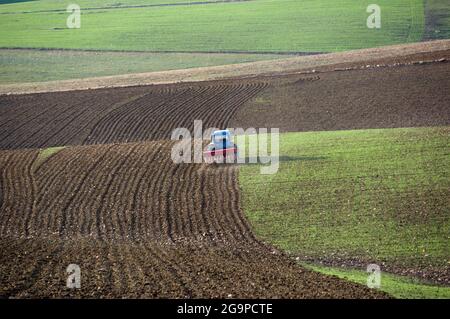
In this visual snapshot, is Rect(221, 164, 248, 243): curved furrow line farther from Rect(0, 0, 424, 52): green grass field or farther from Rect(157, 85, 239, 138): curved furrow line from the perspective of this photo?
Rect(0, 0, 424, 52): green grass field

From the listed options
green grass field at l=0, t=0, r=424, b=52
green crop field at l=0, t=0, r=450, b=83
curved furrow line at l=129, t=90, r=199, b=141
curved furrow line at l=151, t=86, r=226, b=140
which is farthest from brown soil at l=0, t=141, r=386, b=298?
green grass field at l=0, t=0, r=424, b=52

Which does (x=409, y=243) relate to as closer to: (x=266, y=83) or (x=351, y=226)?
(x=351, y=226)

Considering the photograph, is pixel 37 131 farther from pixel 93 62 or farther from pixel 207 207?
pixel 93 62

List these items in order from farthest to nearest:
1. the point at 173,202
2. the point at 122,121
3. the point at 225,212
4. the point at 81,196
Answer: the point at 122,121 → the point at 81,196 → the point at 173,202 → the point at 225,212

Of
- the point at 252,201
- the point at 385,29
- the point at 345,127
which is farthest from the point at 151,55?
the point at 252,201

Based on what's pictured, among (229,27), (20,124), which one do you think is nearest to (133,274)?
(20,124)

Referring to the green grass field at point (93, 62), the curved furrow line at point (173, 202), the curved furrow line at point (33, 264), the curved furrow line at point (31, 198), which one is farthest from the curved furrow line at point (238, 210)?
the green grass field at point (93, 62)
